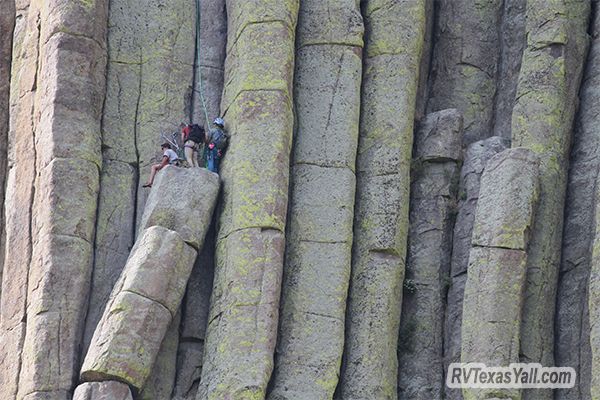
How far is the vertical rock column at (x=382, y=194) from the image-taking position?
48.4 metres

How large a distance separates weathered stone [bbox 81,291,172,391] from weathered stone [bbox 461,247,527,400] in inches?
246

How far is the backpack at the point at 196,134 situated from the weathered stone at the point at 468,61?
5.59 metres

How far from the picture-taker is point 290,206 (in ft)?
163

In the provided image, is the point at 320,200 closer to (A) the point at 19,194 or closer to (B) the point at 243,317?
(B) the point at 243,317

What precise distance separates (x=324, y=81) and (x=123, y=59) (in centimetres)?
447

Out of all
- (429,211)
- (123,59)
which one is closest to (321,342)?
(429,211)

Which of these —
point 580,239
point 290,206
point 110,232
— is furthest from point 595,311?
point 110,232

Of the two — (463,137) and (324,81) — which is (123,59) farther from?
(463,137)

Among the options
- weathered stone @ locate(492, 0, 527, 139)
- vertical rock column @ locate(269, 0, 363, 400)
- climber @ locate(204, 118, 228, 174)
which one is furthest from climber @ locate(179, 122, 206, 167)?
weathered stone @ locate(492, 0, 527, 139)

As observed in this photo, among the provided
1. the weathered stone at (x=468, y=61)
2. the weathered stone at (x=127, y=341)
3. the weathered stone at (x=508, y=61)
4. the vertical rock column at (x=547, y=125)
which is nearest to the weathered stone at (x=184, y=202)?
the weathered stone at (x=127, y=341)

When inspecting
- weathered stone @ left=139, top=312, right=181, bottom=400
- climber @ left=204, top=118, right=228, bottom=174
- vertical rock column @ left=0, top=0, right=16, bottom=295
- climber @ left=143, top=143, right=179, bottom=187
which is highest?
vertical rock column @ left=0, top=0, right=16, bottom=295

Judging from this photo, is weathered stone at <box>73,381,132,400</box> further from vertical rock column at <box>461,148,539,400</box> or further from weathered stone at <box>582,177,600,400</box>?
weathered stone at <box>582,177,600,400</box>

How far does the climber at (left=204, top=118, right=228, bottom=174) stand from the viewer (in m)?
50.3

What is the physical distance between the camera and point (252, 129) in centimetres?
4953
